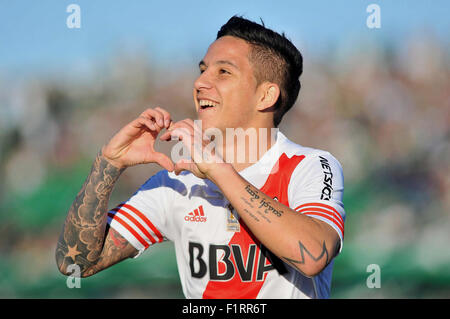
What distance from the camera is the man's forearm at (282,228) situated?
2100 millimetres

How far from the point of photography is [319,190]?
244 centimetres

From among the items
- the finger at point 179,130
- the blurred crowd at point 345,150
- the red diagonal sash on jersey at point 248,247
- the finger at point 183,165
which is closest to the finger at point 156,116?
the finger at point 179,130

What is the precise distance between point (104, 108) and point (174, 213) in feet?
23.9

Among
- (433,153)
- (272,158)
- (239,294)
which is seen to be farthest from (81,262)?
(433,153)

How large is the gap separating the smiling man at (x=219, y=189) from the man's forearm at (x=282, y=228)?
4.5 inches

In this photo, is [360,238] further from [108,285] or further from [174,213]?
[174,213]

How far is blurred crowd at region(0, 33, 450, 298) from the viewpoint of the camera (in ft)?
27.7

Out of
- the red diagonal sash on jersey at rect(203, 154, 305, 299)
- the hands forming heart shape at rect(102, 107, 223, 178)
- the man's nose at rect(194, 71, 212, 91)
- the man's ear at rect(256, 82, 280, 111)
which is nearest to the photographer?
the hands forming heart shape at rect(102, 107, 223, 178)

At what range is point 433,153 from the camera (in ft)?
31.0

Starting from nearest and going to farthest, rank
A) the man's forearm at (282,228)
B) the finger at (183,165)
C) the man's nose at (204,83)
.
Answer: the man's forearm at (282,228)
the finger at (183,165)
the man's nose at (204,83)

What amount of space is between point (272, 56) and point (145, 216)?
1.22 meters

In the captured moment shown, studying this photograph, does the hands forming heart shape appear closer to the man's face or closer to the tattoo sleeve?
the tattoo sleeve

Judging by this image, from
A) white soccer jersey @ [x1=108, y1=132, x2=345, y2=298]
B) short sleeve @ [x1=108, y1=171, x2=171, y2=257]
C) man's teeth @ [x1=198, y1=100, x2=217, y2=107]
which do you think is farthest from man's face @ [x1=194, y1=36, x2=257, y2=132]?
short sleeve @ [x1=108, y1=171, x2=171, y2=257]

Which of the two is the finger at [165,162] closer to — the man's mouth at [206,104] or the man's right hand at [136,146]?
the man's right hand at [136,146]
